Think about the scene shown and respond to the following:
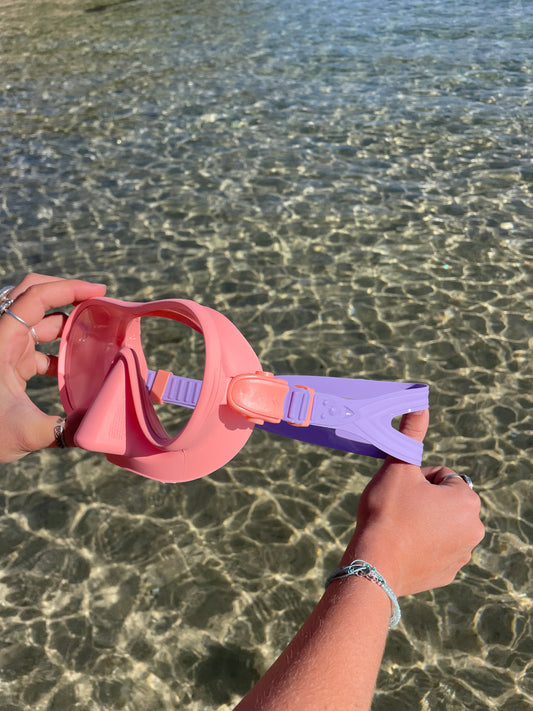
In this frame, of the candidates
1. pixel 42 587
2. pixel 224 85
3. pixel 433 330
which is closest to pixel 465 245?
pixel 433 330

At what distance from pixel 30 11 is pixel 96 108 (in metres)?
8.43

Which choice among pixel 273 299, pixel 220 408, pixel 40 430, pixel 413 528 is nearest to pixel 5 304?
pixel 40 430

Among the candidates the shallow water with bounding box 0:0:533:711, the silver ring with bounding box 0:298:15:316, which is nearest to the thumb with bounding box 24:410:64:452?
the silver ring with bounding box 0:298:15:316

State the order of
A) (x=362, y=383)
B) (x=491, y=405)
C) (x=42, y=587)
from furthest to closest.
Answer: (x=491, y=405) → (x=42, y=587) → (x=362, y=383)

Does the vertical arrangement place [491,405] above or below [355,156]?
below

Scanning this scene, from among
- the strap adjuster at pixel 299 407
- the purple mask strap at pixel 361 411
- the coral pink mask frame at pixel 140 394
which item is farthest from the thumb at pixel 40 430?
the strap adjuster at pixel 299 407

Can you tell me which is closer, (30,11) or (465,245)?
(465,245)

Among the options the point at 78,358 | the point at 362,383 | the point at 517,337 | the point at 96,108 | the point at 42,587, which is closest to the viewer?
the point at 362,383

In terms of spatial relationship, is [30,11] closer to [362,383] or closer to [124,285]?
[124,285]

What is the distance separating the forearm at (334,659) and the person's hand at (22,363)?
1.47 metres

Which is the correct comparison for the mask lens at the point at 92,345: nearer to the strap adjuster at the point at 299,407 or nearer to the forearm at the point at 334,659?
the strap adjuster at the point at 299,407

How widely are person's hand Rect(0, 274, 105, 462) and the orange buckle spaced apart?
94 cm

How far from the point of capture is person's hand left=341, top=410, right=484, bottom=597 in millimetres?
1520

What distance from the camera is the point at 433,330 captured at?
15.6ft
